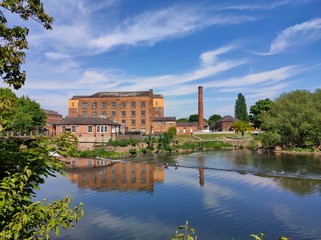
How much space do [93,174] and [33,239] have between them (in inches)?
1266

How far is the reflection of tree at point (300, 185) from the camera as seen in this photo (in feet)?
89.9

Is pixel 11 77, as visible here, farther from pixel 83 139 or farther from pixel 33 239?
pixel 83 139

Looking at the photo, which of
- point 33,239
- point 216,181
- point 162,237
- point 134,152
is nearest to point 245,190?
point 216,181

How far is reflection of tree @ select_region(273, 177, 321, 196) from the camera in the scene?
1079 inches

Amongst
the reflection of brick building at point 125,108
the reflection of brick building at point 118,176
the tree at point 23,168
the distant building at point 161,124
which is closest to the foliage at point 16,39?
the tree at point 23,168

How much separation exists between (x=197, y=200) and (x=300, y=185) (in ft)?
38.9

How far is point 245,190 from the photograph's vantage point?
28.0 meters

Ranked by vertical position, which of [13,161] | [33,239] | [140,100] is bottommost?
[33,239]

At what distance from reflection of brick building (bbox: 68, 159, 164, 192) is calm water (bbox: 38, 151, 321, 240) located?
0.32 ft

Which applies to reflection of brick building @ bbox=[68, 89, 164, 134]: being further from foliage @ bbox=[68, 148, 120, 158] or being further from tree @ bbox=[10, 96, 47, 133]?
foliage @ bbox=[68, 148, 120, 158]

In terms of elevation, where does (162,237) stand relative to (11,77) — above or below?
below

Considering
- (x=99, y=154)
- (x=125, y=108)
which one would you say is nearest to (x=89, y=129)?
(x=99, y=154)

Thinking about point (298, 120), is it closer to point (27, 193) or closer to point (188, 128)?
point (188, 128)

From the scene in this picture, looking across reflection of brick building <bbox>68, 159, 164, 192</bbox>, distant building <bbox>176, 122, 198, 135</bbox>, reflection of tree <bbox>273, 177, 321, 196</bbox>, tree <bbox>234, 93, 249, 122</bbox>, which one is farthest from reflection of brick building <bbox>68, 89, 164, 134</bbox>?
reflection of tree <bbox>273, 177, 321, 196</bbox>
